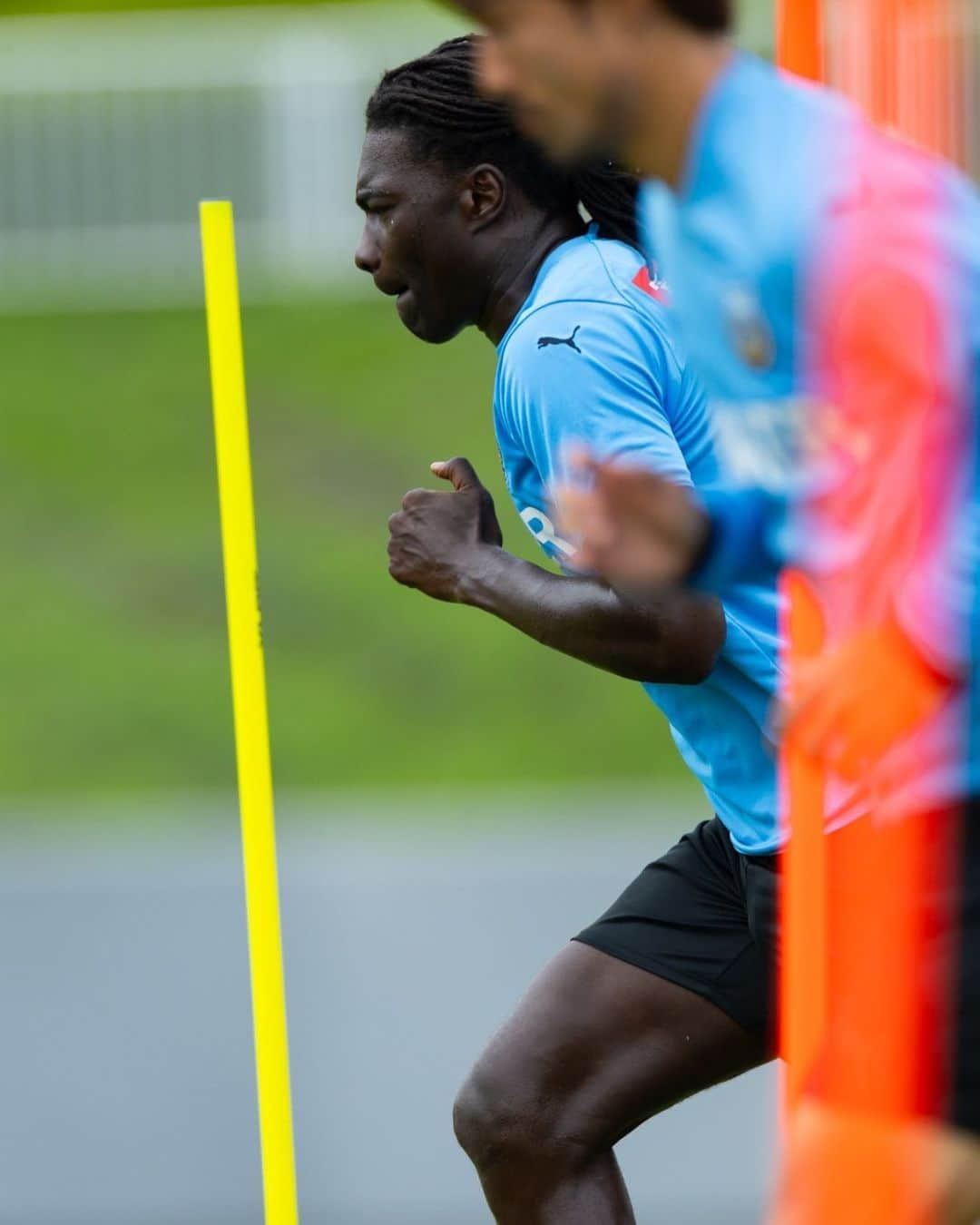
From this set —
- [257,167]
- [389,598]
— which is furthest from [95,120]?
[389,598]

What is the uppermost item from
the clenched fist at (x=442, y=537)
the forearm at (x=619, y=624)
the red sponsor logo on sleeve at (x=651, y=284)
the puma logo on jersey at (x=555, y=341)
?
the red sponsor logo on sleeve at (x=651, y=284)

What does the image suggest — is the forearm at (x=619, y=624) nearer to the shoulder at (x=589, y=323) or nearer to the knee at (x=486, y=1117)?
the shoulder at (x=589, y=323)

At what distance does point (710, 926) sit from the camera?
133 inches

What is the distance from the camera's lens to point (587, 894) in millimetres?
8461

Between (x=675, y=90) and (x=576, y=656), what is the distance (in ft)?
3.45

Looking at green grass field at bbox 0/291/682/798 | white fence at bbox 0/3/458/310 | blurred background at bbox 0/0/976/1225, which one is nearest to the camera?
blurred background at bbox 0/0/976/1225

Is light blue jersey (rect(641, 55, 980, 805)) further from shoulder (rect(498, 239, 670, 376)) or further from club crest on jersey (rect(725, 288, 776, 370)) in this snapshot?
shoulder (rect(498, 239, 670, 376))

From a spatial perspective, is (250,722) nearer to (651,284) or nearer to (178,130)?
(651,284)

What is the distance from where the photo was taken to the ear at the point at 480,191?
10.8 feet

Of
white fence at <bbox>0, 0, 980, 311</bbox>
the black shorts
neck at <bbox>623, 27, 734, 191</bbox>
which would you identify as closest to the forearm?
the black shorts

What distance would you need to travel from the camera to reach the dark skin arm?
2.92 metres

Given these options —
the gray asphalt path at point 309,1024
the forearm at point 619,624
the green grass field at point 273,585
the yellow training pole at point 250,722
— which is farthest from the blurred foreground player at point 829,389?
the green grass field at point 273,585

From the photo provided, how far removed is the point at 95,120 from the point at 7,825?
5.64 meters

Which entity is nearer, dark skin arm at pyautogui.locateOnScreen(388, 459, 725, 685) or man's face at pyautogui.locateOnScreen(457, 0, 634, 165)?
man's face at pyautogui.locateOnScreen(457, 0, 634, 165)
